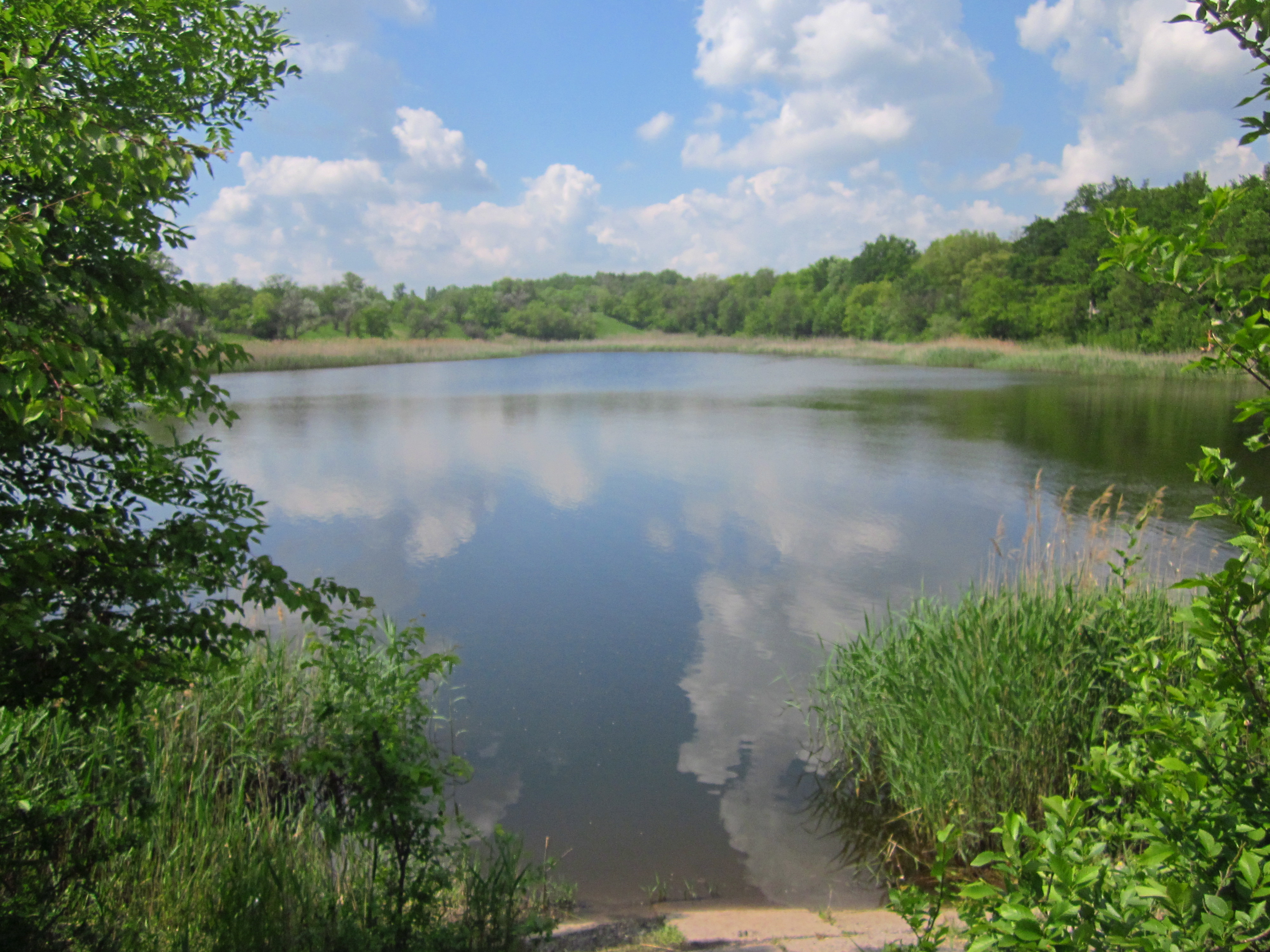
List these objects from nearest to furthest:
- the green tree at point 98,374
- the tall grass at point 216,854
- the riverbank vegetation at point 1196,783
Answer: the riverbank vegetation at point 1196,783 → the green tree at point 98,374 → the tall grass at point 216,854

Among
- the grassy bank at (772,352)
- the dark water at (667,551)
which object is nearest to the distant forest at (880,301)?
the grassy bank at (772,352)

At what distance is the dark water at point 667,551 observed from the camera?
436cm

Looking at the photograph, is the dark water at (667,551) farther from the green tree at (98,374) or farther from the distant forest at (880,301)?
the distant forest at (880,301)

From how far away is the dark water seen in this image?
14.3 feet

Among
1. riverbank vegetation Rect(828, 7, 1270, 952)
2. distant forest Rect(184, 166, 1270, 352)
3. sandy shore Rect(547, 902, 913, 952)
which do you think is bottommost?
sandy shore Rect(547, 902, 913, 952)

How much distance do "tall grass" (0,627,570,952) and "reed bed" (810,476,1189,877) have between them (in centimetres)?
174

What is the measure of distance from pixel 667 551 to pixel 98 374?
7.21 metres

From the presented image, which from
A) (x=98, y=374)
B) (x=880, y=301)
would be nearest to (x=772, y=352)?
(x=880, y=301)

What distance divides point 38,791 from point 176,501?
1493 mm

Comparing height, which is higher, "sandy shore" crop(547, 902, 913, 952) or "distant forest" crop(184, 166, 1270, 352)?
"distant forest" crop(184, 166, 1270, 352)

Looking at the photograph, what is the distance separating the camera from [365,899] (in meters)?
2.92

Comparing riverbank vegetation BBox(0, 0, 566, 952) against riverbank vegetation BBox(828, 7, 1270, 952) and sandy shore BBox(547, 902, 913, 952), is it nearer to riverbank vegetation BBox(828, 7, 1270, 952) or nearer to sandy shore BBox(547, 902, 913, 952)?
sandy shore BBox(547, 902, 913, 952)

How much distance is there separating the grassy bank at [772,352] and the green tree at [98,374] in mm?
23202

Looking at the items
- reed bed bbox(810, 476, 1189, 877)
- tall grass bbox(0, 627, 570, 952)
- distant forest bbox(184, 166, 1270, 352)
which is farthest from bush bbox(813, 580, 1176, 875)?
distant forest bbox(184, 166, 1270, 352)
